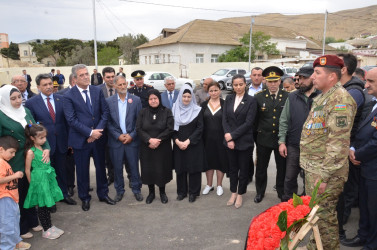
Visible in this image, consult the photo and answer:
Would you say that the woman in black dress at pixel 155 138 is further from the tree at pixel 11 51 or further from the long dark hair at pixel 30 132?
the tree at pixel 11 51

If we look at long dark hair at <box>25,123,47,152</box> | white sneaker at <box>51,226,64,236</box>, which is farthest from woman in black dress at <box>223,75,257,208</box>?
long dark hair at <box>25,123,47,152</box>

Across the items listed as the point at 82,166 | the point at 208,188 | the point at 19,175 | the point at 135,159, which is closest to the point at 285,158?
the point at 208,188

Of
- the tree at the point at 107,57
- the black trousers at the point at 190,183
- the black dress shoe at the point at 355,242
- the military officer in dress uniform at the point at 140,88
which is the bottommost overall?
the black dress shoe at the point at 355,242

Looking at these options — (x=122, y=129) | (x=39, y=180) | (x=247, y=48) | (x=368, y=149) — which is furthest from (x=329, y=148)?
(x=247, y=48)

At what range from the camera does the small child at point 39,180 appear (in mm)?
3480

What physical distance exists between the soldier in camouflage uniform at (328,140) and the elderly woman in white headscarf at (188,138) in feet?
6.09

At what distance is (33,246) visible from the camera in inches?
136

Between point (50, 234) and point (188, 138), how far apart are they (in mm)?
2300

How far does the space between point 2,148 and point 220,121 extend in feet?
9.65

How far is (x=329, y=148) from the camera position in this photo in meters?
2.61

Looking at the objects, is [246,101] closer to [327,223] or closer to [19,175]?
[327,223]

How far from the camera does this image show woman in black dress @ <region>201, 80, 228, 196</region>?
179 inches

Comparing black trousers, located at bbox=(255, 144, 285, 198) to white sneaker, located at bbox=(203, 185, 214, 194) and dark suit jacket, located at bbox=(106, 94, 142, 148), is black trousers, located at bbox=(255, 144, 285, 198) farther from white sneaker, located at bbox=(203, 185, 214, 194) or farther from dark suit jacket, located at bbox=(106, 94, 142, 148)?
dark suit jacket, located at bbox=(106, 94, 142, 148)

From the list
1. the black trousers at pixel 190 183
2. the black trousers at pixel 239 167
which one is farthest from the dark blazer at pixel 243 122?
the black trousers at pixel 190 183
